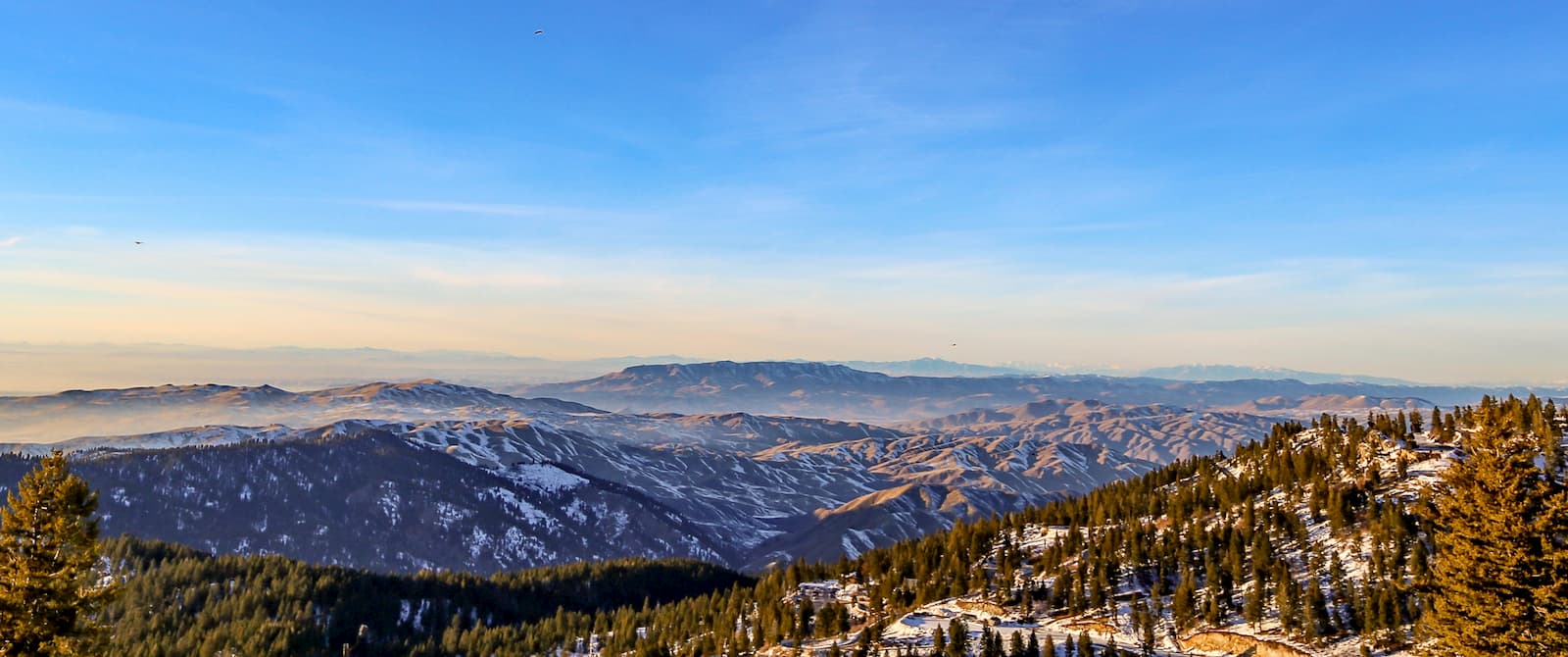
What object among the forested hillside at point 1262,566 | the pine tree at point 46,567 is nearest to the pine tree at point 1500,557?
the forested hillside at point 1262,566

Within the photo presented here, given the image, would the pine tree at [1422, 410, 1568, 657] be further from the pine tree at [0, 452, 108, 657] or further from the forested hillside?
the pine tree at [0, 452, 108, 657]

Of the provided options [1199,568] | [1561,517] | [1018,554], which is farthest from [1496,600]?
[1018,554]

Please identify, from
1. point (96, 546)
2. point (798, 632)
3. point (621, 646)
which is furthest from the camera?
point (621, 646)

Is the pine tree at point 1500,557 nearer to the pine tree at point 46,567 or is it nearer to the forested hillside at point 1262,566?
the forested hillside at point 1262,566

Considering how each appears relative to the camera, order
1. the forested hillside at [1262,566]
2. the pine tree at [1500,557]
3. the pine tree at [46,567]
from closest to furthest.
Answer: the pine tree at [1500,557]
the pine tree at [46,567]
the forested hillside at [1262,566]

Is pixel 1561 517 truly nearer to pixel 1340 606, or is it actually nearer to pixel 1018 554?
pixel 1340 606

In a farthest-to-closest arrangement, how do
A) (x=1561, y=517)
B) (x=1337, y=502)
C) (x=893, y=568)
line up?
1. (x=893, y=568)
2. (x=1337, y=502)
3. (x=1561, y=517)

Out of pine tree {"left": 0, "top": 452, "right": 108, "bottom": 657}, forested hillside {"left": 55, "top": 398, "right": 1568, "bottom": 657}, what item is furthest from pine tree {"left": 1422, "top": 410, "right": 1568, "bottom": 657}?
pine tree {"left": 0, "top": 452, "right": 108, "bottom": 657}

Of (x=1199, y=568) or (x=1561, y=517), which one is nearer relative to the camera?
(x=1561, y=517)
